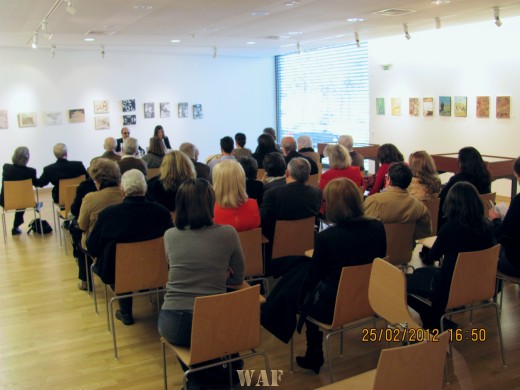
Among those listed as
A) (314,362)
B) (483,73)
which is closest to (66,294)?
(314,362)

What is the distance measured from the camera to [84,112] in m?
13.0

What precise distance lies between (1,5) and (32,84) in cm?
573

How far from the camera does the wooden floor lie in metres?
3.67

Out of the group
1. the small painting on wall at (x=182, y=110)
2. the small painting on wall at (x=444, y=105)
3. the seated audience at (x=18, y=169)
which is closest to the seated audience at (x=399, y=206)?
the seated audience at (x=18, y=169)

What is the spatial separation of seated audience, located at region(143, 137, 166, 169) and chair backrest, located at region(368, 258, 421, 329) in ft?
16.9

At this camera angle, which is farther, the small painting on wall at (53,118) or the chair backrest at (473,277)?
the small painting on wall at (53,118)

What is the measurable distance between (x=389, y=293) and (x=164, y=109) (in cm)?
1204

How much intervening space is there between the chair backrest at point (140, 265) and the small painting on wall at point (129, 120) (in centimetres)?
1027

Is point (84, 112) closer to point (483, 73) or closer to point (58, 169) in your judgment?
point (58, 169)

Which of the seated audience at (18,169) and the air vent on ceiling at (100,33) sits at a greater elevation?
the air vent on ceiling at (100,33)

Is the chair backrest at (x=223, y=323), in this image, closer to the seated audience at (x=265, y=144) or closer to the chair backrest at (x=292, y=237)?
the chair backrest at (x=292, y=237)

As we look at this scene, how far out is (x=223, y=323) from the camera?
2857 millimetres

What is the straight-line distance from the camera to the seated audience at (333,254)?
10.7 ft

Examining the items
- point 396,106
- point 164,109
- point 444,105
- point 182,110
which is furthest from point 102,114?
point 444,105
